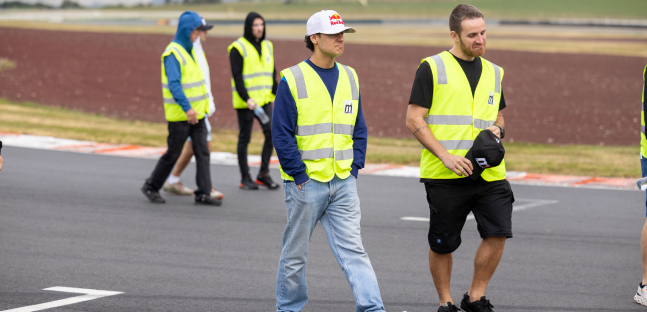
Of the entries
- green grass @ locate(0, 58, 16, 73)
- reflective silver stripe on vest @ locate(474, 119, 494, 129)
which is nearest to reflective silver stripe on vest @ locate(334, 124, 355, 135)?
reflective silver stripe on vest @ locate(474, 119, 494, 129)

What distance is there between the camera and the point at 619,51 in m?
43.8

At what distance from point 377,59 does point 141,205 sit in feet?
94.3

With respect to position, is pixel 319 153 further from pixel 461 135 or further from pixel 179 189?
pixel 179 189

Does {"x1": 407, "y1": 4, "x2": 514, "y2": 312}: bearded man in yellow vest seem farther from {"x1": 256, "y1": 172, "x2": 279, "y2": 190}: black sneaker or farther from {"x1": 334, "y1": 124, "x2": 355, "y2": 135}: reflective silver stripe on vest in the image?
{"x1": 256, "y1": 172, "x2": 279, "y2": 190}: black sneaker

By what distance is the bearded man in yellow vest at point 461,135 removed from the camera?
187 inches

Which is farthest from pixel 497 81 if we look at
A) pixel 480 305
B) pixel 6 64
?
pixel 6 64

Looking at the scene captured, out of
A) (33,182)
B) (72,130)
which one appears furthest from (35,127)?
(33,182)

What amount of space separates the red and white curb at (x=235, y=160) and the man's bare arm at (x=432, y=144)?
6.49 m

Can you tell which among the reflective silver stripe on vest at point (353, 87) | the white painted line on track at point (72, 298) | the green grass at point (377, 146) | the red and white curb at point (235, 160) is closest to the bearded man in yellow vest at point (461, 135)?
the reflective silver stripe on vest at point (353, 87)

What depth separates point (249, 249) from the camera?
6.88 meters

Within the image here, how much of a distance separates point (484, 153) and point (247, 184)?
5660 millimetres

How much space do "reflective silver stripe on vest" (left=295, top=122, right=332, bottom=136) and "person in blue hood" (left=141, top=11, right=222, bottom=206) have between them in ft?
13.0

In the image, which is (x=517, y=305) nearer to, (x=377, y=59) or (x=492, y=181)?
(x=492, y=181)

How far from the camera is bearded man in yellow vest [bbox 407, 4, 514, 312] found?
475 centimetres
